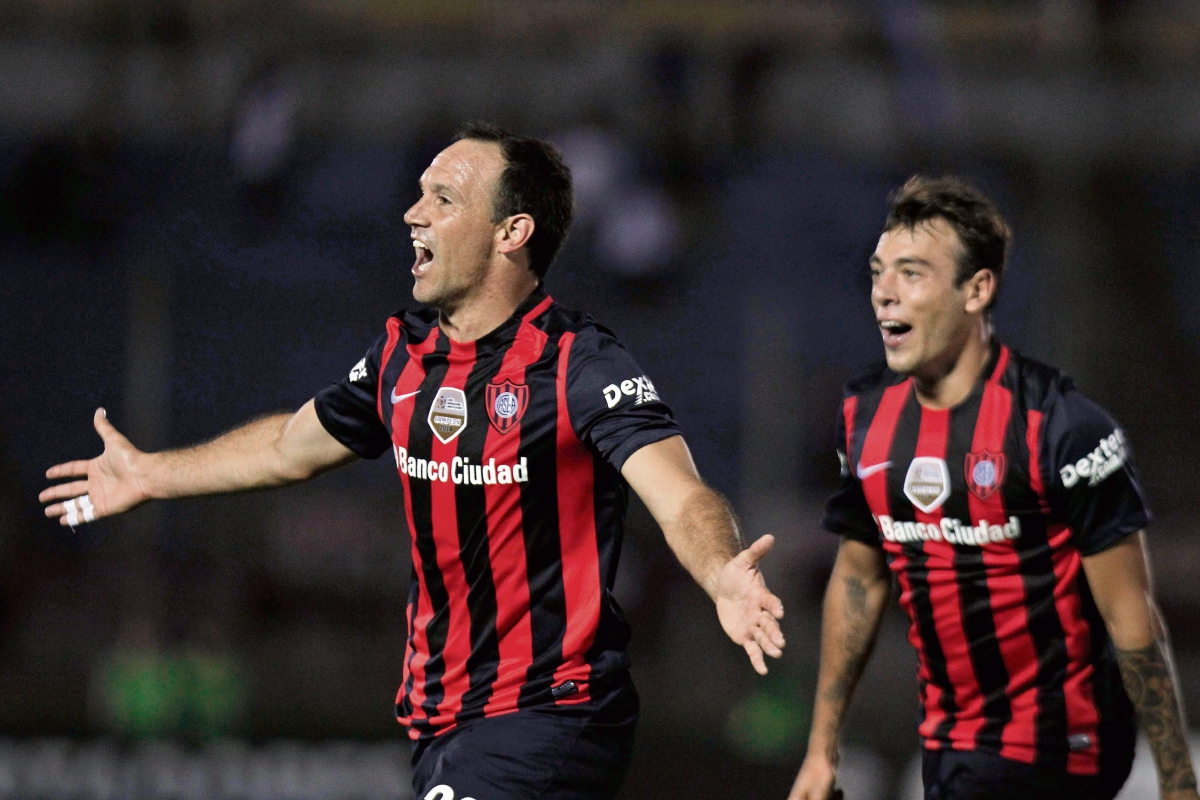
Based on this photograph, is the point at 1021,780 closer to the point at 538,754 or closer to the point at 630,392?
the point at 538,754

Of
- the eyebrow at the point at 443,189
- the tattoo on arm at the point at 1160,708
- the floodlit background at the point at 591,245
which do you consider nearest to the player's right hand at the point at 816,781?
the tattoo on arm at the point at 1160,708

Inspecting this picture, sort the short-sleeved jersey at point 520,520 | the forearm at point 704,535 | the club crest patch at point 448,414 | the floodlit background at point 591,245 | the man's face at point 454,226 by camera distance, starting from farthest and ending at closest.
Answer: the floodlit background at point 591,245 < the man's face at point 454,226 < the club crest patch at point 448,414 < the short-sleeved jersey at point 520,520 < the forearm at point 704,535

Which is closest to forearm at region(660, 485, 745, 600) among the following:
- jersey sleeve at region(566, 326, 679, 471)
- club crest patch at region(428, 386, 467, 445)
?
jersey sleeve at region(566, 326, 679, 471)

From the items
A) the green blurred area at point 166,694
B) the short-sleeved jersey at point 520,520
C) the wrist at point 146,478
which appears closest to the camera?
the short-sleeved jersey at point 520,520

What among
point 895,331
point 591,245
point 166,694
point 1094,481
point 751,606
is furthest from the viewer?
point 591,245

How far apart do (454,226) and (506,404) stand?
0.49 metres

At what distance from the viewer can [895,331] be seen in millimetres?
3803

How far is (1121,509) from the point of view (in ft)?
11.5

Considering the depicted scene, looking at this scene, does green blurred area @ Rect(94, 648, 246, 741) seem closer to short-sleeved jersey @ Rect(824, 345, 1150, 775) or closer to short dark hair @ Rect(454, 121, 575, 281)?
short dark hair @ Rect(454, 121, 575, 281)

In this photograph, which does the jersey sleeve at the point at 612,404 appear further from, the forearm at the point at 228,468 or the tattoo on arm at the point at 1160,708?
the tattoo on arm at the point at 1160,708

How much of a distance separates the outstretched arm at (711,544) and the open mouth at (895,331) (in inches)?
29.6

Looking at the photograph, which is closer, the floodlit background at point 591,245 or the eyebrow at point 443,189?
the eyebrow at point 443,189

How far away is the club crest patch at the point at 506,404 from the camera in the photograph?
352cm

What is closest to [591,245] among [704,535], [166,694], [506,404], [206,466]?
[166,694]
